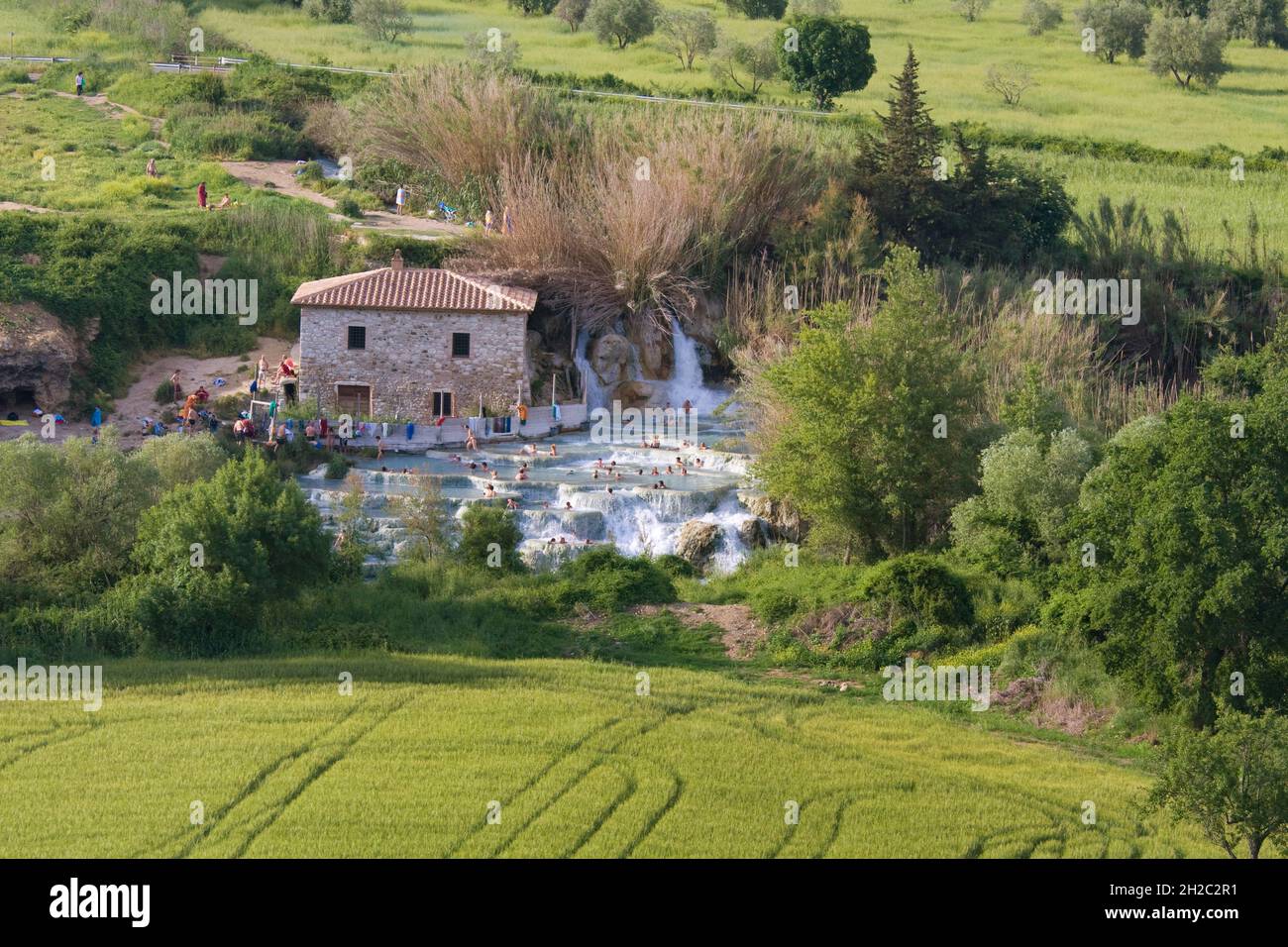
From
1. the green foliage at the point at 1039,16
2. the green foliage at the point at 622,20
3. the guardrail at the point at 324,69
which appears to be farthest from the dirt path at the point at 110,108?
the green foliage at the point at 1039,16

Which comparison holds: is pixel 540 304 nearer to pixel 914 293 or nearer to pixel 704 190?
pixel 704 190

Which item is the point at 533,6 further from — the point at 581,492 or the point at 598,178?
the point at 581,492

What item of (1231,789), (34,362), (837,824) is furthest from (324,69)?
(1231,789)

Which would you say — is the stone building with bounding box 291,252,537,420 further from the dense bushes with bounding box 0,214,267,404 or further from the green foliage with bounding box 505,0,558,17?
the green foliage with bounding box 505,0,558,17

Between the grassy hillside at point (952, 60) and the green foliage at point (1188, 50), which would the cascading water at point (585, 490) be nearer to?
the grassy hillside at point (952, 60)

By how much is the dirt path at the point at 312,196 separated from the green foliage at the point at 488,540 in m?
21.5

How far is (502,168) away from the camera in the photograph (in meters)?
71.4

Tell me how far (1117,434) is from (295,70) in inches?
1967

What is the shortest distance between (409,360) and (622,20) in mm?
49050

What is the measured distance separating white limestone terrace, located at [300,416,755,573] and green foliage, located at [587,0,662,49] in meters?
52.2

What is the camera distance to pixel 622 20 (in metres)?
105
